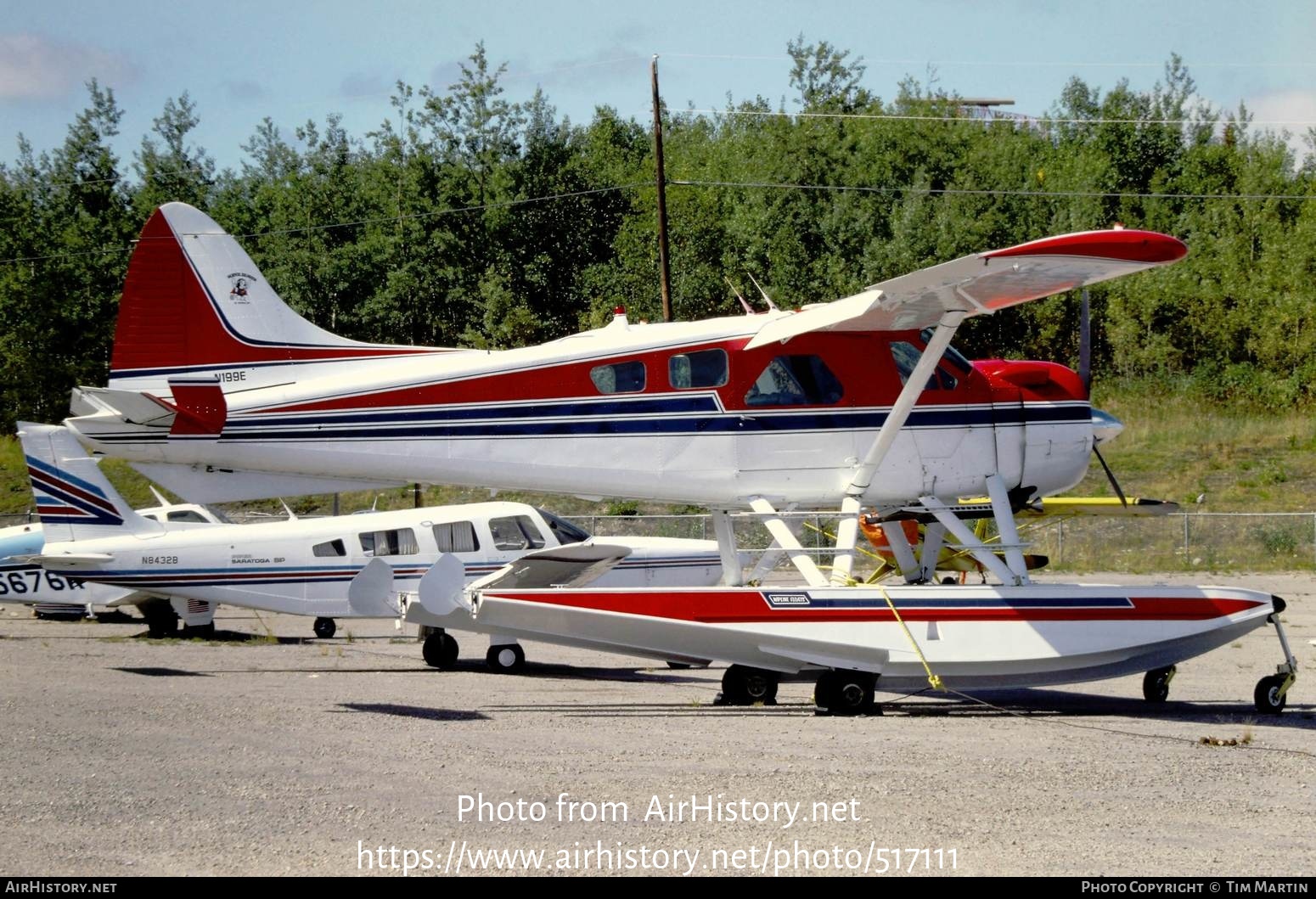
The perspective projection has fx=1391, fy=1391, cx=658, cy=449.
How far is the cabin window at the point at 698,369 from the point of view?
12.9 meters

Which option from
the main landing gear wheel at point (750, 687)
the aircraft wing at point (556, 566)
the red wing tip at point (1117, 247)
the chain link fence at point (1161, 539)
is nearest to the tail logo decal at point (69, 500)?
the aircraft wing at point (556, 566)

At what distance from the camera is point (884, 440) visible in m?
13.0

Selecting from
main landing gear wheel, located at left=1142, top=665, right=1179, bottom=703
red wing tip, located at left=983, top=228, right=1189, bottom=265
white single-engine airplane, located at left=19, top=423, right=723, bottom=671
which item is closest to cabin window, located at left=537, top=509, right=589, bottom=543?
white single-engine airplane, located at left=19, top=423, right=723, bottom=671

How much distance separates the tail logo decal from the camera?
18469 millimetres

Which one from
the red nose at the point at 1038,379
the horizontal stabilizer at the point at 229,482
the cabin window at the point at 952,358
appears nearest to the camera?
the horizontal stabilizer at the point at 229,482

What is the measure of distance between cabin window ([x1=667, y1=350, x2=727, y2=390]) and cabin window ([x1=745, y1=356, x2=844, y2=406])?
34 centimetres

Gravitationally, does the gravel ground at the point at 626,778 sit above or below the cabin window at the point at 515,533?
below

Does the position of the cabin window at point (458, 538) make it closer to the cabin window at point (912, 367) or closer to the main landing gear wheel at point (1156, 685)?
the cabin window at point (912, 367)

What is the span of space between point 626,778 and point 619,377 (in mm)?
4644

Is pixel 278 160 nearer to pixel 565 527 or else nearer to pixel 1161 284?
pixel 1161 284

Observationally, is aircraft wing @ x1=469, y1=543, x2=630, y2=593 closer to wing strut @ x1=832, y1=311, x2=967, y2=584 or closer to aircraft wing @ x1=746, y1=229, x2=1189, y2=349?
wing strut @ x1=832, y1=311, x2=967, y2=584

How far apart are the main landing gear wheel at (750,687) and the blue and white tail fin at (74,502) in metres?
9.25

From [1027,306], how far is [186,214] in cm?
3944

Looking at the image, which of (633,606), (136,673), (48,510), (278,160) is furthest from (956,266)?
(278,160)
